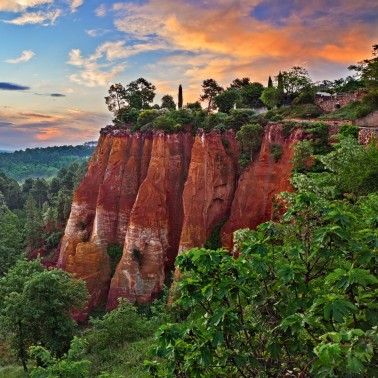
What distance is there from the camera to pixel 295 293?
250 inches

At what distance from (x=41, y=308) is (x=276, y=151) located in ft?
62.5

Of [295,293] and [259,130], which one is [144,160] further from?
[295,293]

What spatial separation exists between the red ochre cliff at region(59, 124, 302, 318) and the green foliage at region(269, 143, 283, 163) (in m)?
0.30

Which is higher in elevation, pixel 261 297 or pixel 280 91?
pixel 280 91

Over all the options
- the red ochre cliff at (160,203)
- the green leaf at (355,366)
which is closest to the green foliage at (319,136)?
the red ochre cliff at (160,203)

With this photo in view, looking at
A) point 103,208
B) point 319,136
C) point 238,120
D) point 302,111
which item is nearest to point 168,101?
point 302,111

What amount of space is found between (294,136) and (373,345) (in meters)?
22.8

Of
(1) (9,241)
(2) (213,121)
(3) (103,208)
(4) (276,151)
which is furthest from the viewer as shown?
(1) (9,241)

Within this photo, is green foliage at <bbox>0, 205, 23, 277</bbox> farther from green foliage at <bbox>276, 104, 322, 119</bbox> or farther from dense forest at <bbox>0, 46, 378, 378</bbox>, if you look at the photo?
green foliage at <bbox>276, 104, 322, 119</bbox>

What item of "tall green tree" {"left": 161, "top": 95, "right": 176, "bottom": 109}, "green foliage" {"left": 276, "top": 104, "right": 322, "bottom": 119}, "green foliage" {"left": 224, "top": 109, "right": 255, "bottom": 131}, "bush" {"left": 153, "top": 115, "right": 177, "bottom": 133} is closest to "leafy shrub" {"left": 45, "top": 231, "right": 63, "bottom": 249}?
"bush" {"left": 153, "top": 115, "right": 177, "bottom": 133}

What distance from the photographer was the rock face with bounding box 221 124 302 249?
2611 centimetres

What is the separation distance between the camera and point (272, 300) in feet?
21.6

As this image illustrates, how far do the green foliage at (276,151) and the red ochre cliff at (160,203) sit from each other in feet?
1.00

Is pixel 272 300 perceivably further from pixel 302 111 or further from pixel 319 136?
pixel 302 111
